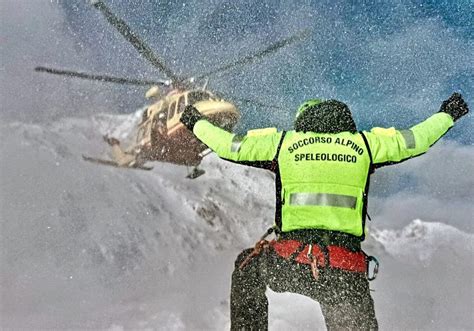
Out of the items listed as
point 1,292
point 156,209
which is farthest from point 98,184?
point 1,292

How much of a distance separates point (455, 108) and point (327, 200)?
3.69ft

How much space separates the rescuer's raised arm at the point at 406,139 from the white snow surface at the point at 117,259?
4.99 m

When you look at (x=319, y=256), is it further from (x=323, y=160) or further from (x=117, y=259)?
(x=117, y=259)


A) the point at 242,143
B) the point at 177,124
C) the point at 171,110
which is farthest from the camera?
the point at 171,110

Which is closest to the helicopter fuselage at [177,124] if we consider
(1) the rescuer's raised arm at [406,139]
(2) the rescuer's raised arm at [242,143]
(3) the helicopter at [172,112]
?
(3) the helicopter at [172,112]

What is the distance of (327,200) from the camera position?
332 cm

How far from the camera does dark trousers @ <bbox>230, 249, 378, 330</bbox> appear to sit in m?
3.19

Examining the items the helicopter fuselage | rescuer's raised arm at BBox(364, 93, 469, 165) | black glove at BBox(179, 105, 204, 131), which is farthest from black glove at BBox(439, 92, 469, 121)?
the helicopter fuselage

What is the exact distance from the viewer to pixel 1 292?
34.8 feet

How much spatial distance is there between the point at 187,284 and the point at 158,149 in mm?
3547

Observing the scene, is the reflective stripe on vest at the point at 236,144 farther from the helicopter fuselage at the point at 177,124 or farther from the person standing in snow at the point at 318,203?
the helicopter fuselage at the point at 177,124

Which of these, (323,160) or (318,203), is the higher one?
(323,160)

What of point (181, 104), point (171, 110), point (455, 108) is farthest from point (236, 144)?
point (171, 110)

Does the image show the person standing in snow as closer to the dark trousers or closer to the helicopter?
the dark trousers
